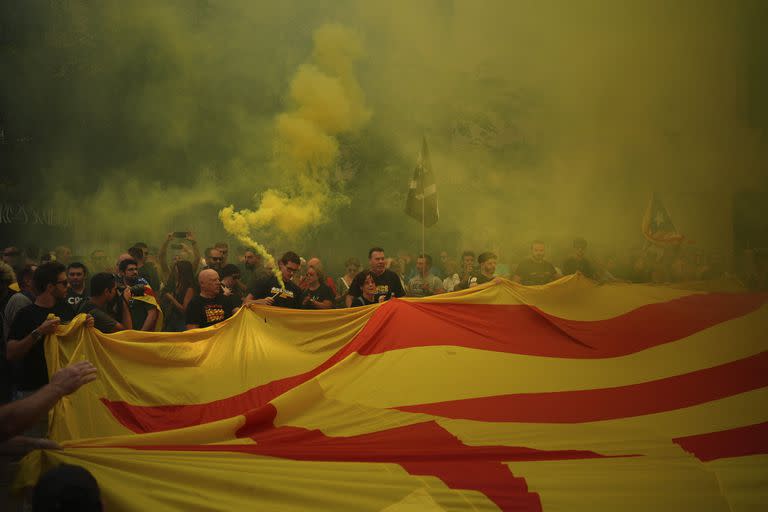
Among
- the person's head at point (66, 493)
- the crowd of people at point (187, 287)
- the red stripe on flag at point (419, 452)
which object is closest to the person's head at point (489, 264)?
the crowd of people at point (187, 287)

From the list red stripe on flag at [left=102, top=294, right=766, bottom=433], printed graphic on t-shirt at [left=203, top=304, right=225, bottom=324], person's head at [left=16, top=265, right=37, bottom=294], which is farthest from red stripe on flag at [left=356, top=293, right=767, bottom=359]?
person's head at [left=16, top=265, right=37, bottom=294]

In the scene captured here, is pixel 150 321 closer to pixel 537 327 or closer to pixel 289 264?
pixel 289 264

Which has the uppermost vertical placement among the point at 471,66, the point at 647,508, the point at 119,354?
the point at 471,66

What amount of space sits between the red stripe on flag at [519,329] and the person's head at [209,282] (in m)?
1.30

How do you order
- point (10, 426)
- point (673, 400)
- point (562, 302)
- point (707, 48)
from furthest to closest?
point (707, 48)
point (562, 302)
point (673, 400)
point (10, 426)

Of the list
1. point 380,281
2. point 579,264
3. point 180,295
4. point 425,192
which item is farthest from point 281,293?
point 425,192

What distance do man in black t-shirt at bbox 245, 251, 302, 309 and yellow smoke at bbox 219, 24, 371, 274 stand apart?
9653 mm

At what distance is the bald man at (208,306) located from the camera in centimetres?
613

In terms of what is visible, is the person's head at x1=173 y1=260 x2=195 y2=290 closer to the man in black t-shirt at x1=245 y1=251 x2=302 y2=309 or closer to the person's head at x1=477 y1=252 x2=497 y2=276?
the man in black t-shirt at x1=245 y1=251 x2=302 y2=309

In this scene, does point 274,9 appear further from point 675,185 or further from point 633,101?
point 675,185

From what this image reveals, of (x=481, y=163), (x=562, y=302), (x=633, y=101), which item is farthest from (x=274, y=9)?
(x=562, y=302)

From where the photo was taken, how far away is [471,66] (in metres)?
17.1

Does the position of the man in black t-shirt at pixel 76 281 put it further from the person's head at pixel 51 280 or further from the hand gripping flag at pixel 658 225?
the hand gripping flag at pixel 658 225

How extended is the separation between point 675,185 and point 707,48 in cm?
256
